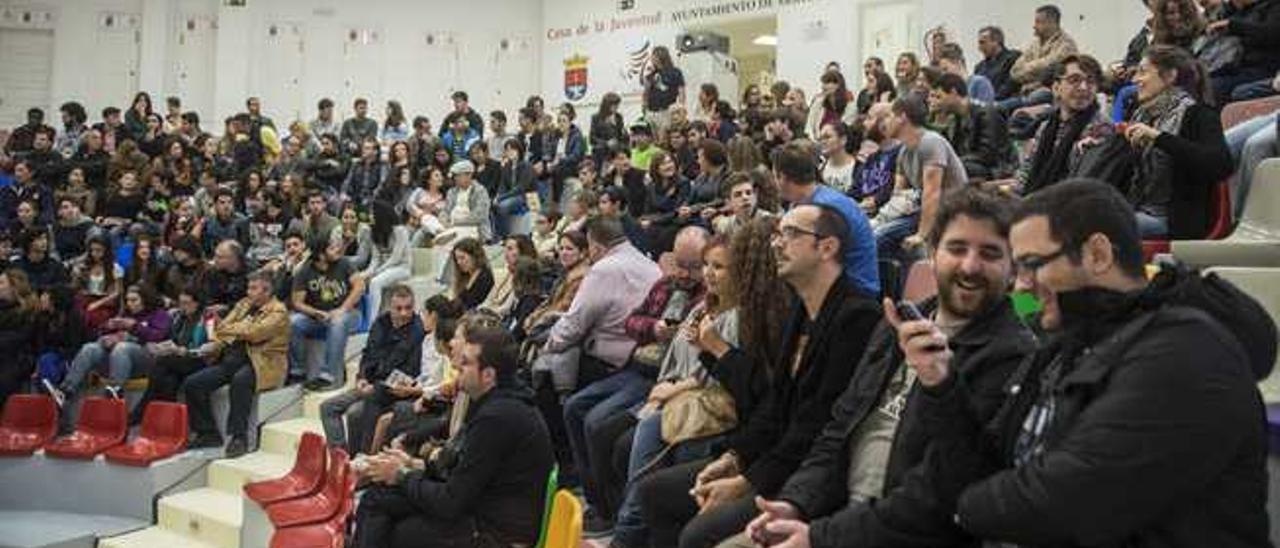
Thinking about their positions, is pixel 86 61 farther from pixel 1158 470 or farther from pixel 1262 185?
pixel 1158 470

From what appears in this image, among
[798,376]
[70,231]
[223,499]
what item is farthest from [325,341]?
[798,376]

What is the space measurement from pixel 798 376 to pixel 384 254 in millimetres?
6850

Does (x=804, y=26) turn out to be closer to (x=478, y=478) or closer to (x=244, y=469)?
(x=244, y=469)

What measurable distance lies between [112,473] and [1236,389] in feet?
25.0

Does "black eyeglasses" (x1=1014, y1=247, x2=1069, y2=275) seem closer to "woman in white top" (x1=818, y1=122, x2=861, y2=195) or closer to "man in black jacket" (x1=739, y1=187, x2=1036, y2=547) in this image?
"man in black jacket" (x1=739, y1=187, x2=1036, y2=547)

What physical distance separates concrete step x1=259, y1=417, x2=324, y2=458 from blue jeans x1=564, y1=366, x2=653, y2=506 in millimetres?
3096

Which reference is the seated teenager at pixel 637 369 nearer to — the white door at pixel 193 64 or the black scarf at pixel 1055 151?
the black scarf at pixel 1055 151

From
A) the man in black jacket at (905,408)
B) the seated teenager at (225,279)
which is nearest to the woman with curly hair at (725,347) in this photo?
the man in black jacket at (905,408)

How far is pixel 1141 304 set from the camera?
1.71 metres

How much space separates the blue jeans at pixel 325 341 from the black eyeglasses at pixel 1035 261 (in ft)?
22.2

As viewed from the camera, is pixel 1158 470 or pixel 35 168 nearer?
pixel 1158 470

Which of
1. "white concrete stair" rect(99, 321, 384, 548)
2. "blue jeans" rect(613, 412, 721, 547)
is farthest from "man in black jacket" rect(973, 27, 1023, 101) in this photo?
"white concrete stair" rect(99, 321, 384, 548)

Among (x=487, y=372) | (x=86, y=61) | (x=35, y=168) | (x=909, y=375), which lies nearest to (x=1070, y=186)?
(x=909, y=375)

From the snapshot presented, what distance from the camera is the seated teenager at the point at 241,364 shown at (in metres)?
7.46
